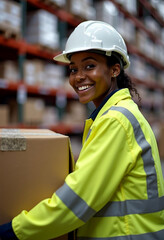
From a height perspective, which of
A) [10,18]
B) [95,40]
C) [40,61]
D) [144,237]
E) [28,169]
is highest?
[10,18]

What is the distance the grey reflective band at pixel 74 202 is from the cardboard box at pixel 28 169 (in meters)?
0.14

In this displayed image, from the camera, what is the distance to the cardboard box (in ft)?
3.24

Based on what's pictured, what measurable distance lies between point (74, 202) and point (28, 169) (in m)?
0.22

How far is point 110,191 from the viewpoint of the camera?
96cm

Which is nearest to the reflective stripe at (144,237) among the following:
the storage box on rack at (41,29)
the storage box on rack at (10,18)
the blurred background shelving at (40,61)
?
the blurred background shelving at (40,61)

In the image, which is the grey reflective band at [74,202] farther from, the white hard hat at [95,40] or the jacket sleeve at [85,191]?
the white hard hat at [95,40]

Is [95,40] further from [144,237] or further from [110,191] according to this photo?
[144,237]

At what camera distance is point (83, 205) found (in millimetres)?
931

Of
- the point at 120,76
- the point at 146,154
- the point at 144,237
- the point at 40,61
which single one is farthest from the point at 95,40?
the point at 40,61

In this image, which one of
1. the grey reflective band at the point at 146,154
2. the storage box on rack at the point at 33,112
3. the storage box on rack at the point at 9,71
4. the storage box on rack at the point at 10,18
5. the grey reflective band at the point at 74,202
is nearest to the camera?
the grey reflective band at the point at 74,202

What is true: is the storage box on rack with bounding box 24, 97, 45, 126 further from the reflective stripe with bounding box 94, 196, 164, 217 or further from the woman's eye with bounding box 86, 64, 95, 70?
the reflective stripe with bounding box 94, 196, 164, 217

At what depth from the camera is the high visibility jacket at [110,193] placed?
931 millimetres

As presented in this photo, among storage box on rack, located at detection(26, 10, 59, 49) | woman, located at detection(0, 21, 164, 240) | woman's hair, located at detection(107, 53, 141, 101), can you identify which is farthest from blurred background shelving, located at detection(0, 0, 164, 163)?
woman, located at detection(0, 21, 164, 240)

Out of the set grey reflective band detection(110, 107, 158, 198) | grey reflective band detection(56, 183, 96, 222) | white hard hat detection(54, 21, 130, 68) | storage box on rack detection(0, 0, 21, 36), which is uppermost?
storage box on rack detection(0, 0, 21, 36)
